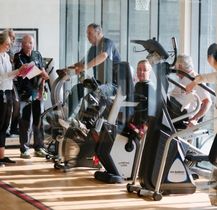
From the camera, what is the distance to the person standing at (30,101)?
7965mm

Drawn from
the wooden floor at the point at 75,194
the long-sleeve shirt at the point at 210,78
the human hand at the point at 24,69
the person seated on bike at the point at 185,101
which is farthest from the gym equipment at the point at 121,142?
the human hand at the point at 24,69

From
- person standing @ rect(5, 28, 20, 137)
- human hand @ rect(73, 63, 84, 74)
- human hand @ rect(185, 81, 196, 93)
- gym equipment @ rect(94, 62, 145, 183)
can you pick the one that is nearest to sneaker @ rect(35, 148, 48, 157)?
person standing @ rect(5, 28, 20, 137)

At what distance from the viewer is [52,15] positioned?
9516mm

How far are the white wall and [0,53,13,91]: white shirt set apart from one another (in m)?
1.77

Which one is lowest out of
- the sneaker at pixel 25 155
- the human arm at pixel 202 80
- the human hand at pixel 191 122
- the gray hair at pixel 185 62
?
the sneaker at pixel 25 155

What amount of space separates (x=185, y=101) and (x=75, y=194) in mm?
1413

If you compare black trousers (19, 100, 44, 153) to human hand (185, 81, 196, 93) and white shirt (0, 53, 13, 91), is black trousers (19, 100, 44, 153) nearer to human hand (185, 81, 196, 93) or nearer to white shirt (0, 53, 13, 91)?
white shirt (0, 53, 13, 91)

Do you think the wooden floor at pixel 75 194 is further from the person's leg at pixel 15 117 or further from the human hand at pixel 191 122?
the person's leg at pixel 15 117

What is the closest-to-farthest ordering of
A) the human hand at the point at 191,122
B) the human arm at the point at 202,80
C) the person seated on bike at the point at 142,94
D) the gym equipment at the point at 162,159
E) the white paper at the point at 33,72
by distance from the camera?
the human arm at the point at 202,80, the gym equipment at the point at 162,159, the human hand at the point at 191,122, the person seated on bike at the point at 142,94, the white paper at the point at 33,72

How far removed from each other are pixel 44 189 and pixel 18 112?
7.20 ft

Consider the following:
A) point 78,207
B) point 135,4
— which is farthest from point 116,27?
point 78,207

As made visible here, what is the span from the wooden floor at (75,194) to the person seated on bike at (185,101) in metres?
0.65

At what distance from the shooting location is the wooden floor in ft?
18.0

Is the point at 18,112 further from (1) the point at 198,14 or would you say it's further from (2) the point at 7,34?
(1) the point at 198,14
